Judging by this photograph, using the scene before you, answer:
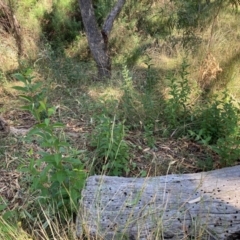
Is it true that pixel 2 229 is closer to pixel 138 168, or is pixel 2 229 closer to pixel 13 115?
pixel 138 168

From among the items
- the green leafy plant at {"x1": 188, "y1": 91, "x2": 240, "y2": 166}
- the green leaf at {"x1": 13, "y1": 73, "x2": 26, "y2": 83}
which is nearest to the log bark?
the green leafy plant at {"x1": 188, "y1": 91, "x2": 240, "y2": 166}

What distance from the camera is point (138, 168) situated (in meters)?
3.12

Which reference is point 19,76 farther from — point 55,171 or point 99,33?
point 99,33

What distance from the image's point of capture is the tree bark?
532cm

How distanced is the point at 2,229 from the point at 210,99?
10.1 ft

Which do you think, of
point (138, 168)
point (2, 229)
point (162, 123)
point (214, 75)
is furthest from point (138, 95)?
point (2, 229)

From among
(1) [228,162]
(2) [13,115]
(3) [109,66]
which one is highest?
(3) [109,66]

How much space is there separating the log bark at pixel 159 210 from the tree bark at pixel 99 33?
3.28 m

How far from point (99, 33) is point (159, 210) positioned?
3869 millimetres

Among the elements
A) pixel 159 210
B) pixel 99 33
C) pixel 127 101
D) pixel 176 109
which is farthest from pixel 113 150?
pixel 99 33

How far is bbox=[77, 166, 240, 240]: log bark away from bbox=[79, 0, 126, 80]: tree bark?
3.28 m

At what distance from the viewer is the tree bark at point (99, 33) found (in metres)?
5.32

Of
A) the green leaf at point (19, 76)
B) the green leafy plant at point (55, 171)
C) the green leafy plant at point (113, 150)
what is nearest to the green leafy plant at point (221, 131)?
the green leafy plant at point (113, 150)

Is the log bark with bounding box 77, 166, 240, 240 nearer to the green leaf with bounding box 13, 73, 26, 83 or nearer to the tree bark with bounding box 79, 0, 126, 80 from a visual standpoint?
the green leaf with bounding box 13, 73, 26, 83
